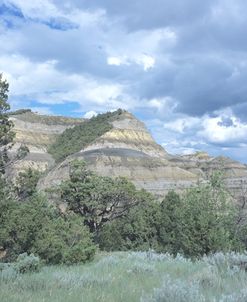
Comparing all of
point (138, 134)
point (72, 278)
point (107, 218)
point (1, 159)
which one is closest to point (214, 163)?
point (138, 134)

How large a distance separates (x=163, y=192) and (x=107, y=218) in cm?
6144

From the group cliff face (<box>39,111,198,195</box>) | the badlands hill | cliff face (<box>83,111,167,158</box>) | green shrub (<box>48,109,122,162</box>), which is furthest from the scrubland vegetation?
green shrub (<box>48,109,122,162</box>)

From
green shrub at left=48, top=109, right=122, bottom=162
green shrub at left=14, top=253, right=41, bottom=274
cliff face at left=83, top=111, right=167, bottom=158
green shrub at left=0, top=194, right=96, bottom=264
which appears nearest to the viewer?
green shrub at left=14, top=253, right=41, bottom=274

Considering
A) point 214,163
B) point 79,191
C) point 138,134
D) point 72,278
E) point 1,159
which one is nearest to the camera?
point 72,278

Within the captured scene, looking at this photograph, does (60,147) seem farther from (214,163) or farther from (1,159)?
(1,159)

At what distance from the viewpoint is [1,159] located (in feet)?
96.4

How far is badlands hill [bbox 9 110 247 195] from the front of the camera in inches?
4724

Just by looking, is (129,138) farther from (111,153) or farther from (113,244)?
(113,244)

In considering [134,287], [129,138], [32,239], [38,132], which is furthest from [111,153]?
[134,287]

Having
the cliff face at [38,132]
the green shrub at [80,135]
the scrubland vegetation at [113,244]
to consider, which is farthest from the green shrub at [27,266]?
the green shrub at [80,135]

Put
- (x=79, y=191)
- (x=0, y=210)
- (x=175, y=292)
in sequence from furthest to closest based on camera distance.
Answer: (x=79, y=191) → (x=0, y=210) → (x=175, y=292)

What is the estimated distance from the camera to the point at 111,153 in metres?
129

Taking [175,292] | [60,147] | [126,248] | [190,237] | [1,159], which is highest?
[60,147]

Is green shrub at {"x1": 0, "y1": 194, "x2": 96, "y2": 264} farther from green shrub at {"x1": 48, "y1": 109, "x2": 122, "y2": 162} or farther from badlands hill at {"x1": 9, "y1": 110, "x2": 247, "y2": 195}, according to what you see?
green shrub at {"x1": 48, "y1": 109, "x2": 122, "y2": 162}
